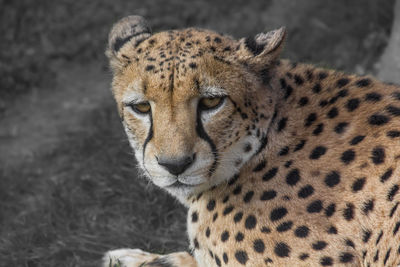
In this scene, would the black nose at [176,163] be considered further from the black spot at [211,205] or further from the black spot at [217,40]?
the black spot at [217,40]

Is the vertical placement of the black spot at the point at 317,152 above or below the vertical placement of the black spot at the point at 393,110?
below

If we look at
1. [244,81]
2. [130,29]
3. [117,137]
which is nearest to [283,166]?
[244,81]

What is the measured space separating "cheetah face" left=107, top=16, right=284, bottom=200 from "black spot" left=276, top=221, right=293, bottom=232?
17.1 inches

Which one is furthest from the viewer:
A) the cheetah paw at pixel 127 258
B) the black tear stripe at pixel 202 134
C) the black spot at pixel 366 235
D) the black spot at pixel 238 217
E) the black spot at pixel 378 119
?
the cheetah paw at pixel 127 258

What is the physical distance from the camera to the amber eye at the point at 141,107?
11.8ft

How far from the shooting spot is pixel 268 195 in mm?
3707

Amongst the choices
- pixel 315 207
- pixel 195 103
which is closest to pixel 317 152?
pixel 315 207

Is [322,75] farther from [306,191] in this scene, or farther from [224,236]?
[224,236]

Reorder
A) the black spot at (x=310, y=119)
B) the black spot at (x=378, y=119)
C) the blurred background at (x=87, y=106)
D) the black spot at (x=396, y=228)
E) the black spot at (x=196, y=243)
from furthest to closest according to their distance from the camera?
the blurred background at (x=87, y=106)
the black spot at (x=196, y=243)
the black spot at (x=310, y=119)
the black spot at (x=378, y=119)
the black spot at (x=396, y=228)

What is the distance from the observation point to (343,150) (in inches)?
143

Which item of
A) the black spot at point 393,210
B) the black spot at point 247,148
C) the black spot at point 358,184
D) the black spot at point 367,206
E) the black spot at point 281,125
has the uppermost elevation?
the black spot at point 281,125

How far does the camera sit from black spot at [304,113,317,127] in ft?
12.5

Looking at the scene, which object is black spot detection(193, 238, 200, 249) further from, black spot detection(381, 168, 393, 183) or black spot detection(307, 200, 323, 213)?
black spot detection(381, 168, 393, 183)

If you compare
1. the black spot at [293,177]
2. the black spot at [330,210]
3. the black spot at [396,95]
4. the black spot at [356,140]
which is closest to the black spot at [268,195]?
the black spot at [293,177]
